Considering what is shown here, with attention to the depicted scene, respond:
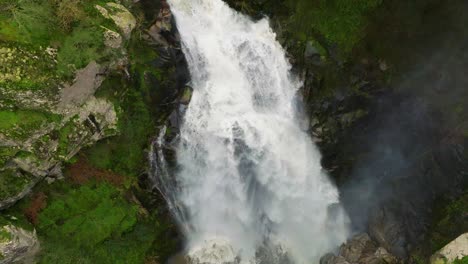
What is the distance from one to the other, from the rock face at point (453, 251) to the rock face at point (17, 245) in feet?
39.7

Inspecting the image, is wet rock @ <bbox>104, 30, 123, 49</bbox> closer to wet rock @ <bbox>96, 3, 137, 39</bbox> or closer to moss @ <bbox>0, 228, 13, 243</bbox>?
wet rock @ <bbox>96, 3, 137, 39</bbox>

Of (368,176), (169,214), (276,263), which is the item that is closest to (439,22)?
(368,176)

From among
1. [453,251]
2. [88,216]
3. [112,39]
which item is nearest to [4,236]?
[88,216]

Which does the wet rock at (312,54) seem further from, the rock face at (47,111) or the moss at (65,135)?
the moss at (65,135)

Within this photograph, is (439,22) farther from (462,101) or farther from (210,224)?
(210,224)

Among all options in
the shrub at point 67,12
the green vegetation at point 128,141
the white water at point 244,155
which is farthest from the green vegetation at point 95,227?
the shrub at point 67,12

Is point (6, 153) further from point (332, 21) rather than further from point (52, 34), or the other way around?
point (332, 21)

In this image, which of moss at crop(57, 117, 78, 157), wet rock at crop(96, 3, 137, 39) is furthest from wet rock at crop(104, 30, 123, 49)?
moss at crop(57, 117, 78, 157)

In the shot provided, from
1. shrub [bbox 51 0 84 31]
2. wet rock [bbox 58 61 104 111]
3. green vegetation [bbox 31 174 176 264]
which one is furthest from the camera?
green vegetation [bbox 31 174 176 264]

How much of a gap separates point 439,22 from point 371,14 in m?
2.38

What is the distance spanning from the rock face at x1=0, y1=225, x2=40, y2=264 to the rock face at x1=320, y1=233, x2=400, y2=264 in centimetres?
1020

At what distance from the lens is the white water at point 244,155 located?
1419 centimetres

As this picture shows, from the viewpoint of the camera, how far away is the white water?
14188 mm

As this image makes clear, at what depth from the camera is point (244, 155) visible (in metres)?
14.7
